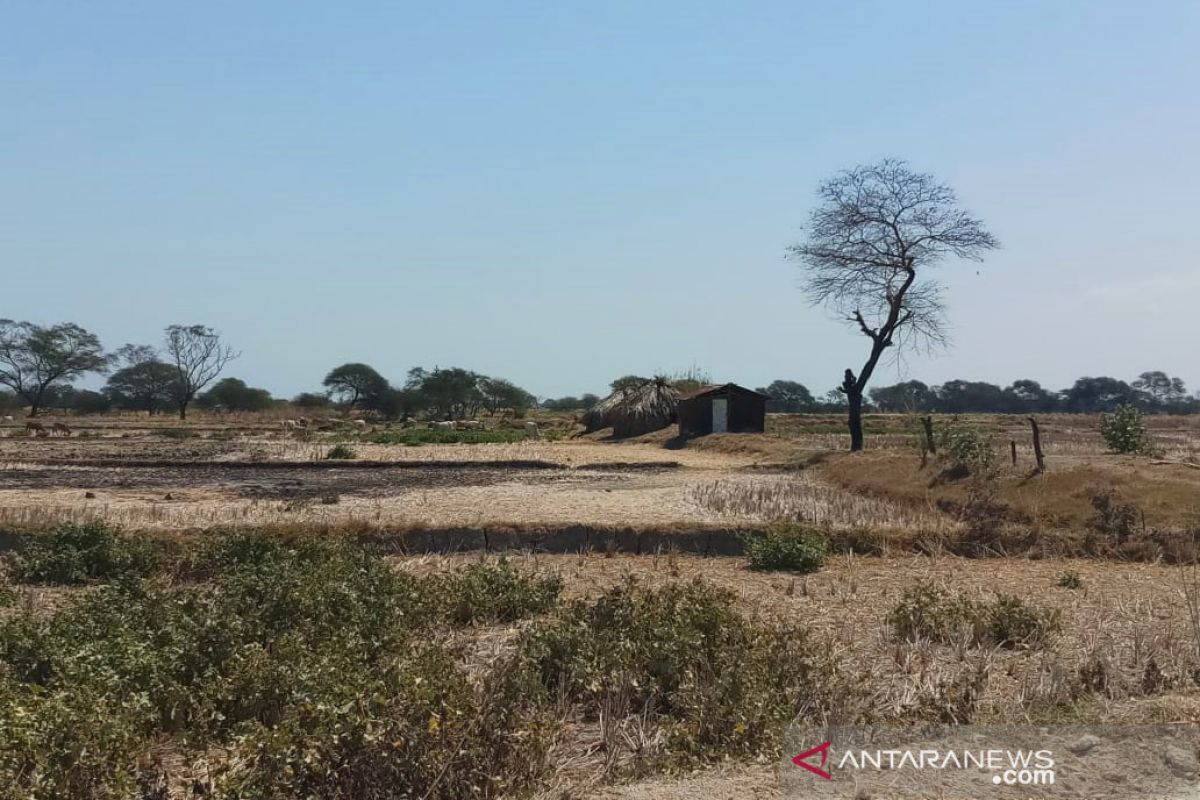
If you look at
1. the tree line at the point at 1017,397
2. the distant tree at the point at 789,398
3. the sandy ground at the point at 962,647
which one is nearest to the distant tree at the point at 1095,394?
the tree line at the point at 1017,397

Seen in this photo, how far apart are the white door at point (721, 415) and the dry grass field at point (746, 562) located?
964cm

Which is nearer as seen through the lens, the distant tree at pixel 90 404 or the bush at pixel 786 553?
the bush at pixel 786 553

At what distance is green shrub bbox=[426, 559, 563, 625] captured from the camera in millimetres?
7633

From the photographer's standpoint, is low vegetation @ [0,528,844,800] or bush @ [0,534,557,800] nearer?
bush @ [0,534,557,800]

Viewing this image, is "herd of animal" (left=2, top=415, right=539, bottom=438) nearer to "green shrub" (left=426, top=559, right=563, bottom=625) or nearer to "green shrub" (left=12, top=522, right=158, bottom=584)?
"green shrub" (left=12, top=522, right=158, bottom=584)

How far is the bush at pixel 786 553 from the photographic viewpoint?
1038 centimetres

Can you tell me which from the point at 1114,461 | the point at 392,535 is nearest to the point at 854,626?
the point at 392,535

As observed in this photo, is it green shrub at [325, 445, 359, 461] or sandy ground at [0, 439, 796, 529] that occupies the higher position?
green shrub at [325, 445, 359, 461]

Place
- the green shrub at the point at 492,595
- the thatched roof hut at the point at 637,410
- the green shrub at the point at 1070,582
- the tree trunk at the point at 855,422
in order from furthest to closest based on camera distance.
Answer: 1. the thatched roof hut at the point at 637,410
2. the tree trunk at the point at 855,422
3. the green shrub at the point at 1070,582
4. the green shrub at the point at 492,595

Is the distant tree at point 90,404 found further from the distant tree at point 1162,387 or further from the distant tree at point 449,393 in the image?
the distant tree at point 1162,387

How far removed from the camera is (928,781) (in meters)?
4.31

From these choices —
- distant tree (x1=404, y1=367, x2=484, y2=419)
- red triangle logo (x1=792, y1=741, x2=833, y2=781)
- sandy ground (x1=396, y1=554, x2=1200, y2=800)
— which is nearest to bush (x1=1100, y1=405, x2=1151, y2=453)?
sandy ground (x1=396, y1=554, x2=1200, y2=800)

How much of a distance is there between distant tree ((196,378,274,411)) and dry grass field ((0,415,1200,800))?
56.6 m

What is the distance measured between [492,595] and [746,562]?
4141 millimetres
